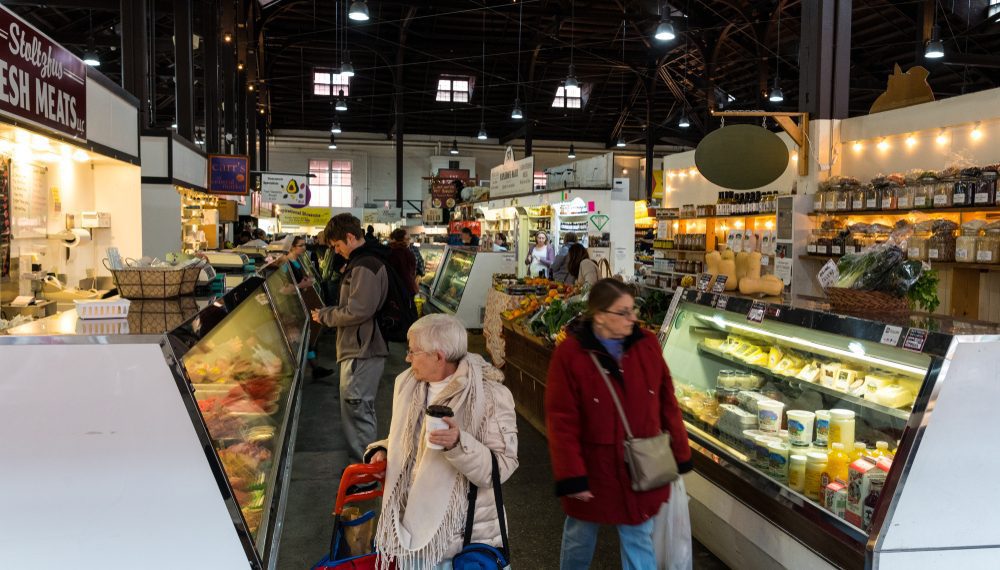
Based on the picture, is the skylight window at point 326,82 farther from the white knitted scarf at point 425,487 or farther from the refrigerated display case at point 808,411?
the white knitted scarf at point 425,487

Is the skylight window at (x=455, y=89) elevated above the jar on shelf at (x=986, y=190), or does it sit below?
above

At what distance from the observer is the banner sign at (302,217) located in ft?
76.0

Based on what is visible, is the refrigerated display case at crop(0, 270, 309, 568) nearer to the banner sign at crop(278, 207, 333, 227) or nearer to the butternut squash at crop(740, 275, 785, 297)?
the butternut squash at crop(740, 275, 785, 297)

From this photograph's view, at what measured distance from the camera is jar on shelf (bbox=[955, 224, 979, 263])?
22.1 ft

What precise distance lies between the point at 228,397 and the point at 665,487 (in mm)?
1851

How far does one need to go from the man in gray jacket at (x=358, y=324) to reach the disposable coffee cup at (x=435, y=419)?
7.83 feet

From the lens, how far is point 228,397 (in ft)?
10.5

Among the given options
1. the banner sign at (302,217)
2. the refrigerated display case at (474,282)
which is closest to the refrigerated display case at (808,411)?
the refrigerated display case at (474,282)

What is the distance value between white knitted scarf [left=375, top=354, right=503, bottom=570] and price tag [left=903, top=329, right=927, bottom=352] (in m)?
1.48

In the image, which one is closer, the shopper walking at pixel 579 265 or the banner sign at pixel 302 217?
the shopper walking at pixel 579 265

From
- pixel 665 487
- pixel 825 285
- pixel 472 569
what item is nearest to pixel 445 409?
pixel 472 569

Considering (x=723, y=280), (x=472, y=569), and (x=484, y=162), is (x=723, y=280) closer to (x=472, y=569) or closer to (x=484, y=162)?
(x=472, y=569)

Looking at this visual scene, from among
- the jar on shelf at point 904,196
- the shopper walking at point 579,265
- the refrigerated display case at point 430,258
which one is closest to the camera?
the jar on shelf at point 904,196

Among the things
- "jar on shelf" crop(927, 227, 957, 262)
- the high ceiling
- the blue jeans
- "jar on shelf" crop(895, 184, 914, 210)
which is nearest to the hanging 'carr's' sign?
the blue jeans
